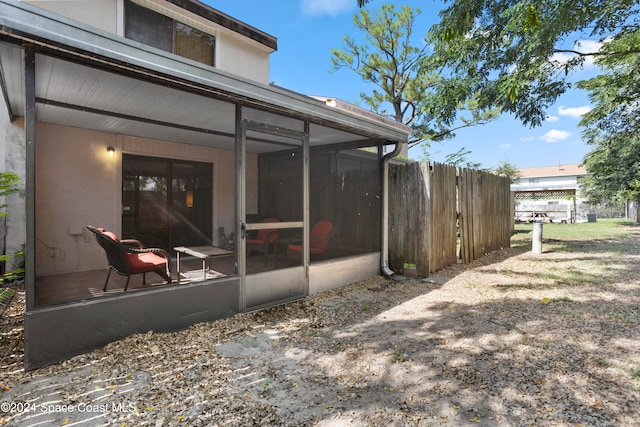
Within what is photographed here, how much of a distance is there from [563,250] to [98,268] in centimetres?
1017

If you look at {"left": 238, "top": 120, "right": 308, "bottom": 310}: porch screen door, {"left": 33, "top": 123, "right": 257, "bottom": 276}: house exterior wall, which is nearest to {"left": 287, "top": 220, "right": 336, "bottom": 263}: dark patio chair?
{"left": 238, "top": 120, "right": 308, "bottom": 310}: porch screen door

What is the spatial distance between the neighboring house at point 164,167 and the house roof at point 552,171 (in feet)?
134

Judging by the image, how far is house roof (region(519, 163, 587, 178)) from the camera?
38188mm

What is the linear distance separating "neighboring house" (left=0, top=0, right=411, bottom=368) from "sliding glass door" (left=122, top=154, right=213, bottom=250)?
0.03 metres

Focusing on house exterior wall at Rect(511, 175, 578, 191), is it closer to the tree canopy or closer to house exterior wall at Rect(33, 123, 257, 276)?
the tree canopy

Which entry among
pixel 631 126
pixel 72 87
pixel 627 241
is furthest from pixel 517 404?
pixel 631 126

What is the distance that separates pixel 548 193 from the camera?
22.5m

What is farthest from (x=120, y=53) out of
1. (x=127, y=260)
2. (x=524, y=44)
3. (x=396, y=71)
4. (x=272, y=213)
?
(x=396, y=71)

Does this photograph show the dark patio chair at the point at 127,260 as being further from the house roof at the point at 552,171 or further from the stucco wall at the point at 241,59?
the house roof at the point at 552,171

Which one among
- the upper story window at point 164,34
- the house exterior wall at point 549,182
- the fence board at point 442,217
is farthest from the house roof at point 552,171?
the upper story window at point 164,34

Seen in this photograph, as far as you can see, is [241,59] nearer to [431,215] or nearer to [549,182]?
[431,215]

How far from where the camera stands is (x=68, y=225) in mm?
5207

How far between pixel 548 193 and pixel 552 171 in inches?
891

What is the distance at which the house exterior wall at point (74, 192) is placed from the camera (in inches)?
197
